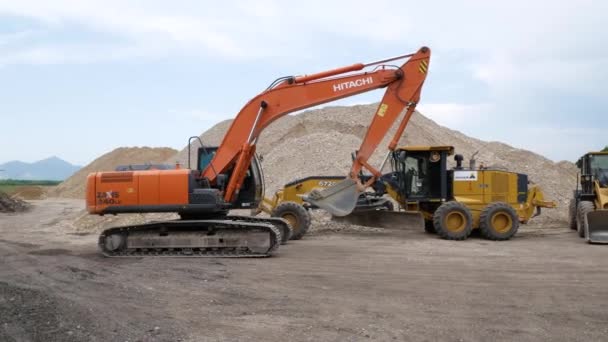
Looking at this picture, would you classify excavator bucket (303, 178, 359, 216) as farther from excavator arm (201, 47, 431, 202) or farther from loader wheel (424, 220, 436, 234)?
loader wheel (424, 220, 436, 234)

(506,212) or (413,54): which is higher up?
(413,54)

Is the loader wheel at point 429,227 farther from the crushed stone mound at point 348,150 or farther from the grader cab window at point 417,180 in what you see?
the crushed stone mound at point 348,150

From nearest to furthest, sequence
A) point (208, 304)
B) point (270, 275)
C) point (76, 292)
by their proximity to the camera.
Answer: point (208, 304) < point (76, 292) < point (270, 275)

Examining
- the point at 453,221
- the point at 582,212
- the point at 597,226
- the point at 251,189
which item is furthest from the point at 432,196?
the point at 251,189

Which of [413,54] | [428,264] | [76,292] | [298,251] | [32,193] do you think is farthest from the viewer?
[32,193]

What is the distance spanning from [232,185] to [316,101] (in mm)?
2487

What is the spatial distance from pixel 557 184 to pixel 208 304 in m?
22.4

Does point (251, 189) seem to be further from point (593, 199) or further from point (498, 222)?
point (593, 199)

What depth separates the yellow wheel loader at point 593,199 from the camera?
50.9 feet

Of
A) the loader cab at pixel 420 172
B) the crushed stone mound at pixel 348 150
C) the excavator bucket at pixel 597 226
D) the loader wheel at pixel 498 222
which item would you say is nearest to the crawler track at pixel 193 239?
the loader cab at pixel 420 172

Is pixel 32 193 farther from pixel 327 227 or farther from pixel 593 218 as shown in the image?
pixel 593 218

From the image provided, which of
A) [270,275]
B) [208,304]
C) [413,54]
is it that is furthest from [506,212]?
[208,304]

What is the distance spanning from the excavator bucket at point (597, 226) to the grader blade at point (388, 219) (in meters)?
3.91

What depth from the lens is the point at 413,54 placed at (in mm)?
14469
